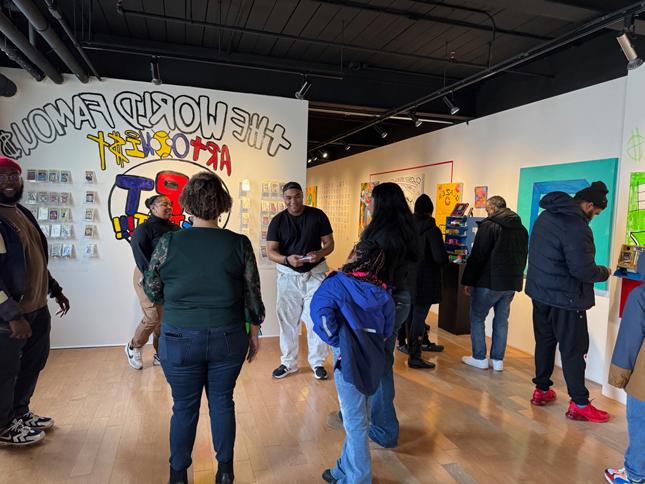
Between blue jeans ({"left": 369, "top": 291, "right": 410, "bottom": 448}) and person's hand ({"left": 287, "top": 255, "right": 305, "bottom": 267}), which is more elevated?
person's hand ({"left": 287, "top": 255, "right": 305, "bottom": 267})

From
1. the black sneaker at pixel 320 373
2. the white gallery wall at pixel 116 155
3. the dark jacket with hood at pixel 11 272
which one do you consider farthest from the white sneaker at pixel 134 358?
the dark jacket with hood at pixel 11 272

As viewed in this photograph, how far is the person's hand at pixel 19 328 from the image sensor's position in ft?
7.77

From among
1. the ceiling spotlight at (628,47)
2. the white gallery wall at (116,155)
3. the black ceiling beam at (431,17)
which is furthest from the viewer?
the white gallery wall at (116,155)

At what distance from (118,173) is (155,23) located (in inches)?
65.1

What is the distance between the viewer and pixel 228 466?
90.9 inches

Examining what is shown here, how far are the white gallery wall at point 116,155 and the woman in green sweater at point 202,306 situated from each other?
2.96 m

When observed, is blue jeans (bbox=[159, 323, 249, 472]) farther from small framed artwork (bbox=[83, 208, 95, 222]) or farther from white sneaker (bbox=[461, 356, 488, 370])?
small framed artwork (bbox=[83, 208, 95, 222])

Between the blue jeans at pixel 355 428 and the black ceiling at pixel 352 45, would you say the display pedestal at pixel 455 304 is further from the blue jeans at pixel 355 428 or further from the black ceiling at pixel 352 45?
the blue jeans at pixel 355 428

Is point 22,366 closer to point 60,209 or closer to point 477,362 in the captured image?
point 60,209

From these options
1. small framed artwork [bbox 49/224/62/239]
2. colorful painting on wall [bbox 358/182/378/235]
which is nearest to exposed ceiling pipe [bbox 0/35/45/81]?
small framed artwork [bbox 49/224/62/239]

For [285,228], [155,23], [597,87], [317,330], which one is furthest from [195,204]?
[597,87]

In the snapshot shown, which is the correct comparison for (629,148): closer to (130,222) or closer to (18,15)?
(130,222)

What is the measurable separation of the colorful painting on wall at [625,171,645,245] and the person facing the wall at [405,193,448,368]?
1.55 m

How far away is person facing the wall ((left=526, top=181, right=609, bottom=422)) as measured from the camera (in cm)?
324
